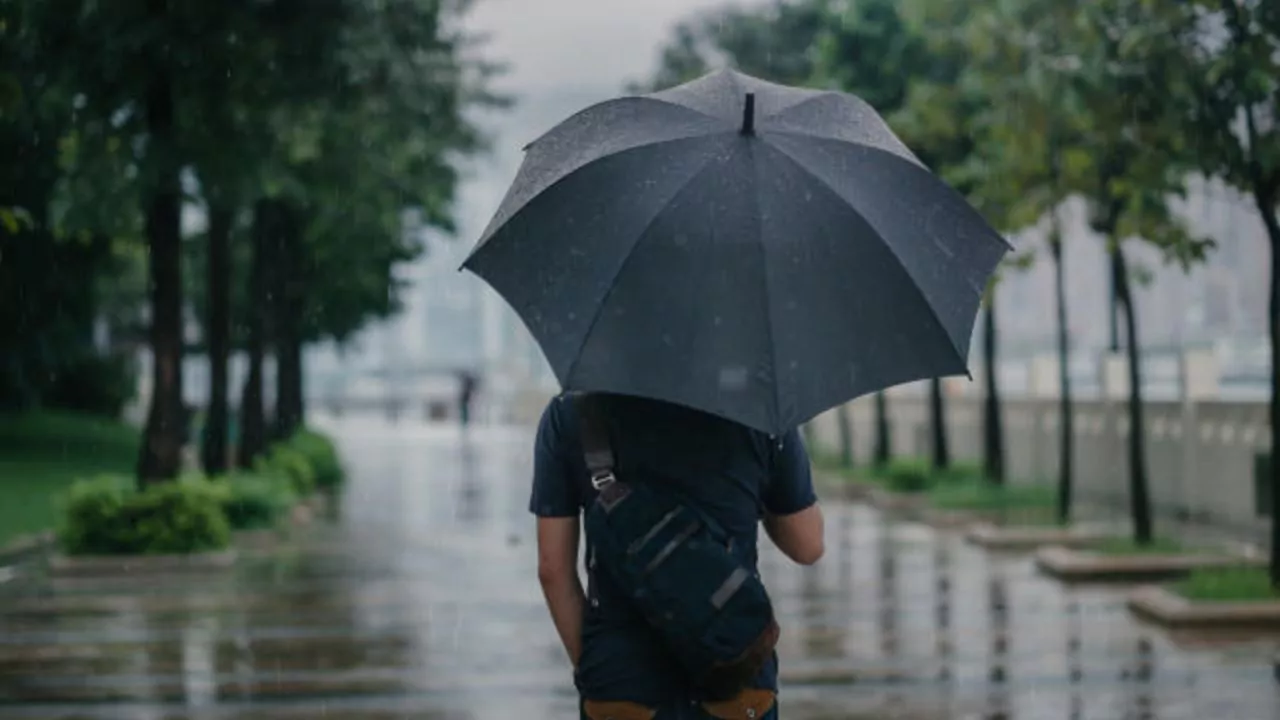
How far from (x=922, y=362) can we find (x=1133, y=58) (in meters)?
10.8

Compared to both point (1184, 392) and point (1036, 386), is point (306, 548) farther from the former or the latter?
point (1036, 386)

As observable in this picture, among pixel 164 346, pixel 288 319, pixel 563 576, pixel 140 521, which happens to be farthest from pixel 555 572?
pixel 288 319

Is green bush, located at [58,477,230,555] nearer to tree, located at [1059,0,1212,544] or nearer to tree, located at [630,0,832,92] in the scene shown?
tree, located at [1059,0,1212,544]

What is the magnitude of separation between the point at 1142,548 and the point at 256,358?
14.5 metres

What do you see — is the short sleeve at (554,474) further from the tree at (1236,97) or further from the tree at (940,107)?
the tree at (940,107)

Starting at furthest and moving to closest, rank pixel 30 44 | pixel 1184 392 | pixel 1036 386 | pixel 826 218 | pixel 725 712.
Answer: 1. pixel 1036 386
2. pixel 1184 392
3. pixel 30 44
4. pixel 826 218
5. pixel 725 712

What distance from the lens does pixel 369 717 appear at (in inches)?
381

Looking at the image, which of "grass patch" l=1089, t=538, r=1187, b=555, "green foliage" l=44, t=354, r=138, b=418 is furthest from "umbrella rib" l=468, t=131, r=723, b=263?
"green foliage" l=44, t=354, r=138, b=418

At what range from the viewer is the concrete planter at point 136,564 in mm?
17953

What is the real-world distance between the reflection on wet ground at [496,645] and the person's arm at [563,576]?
5415 mm

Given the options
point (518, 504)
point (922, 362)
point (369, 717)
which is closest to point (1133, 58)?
point (369, 717)

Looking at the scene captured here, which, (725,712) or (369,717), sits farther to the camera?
(369,717)

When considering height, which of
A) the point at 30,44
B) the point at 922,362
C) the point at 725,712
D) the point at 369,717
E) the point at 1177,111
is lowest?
the point at 369,717

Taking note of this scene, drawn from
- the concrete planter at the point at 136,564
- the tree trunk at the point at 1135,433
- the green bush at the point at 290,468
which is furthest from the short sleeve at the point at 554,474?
the green bush at the point at 290,468
